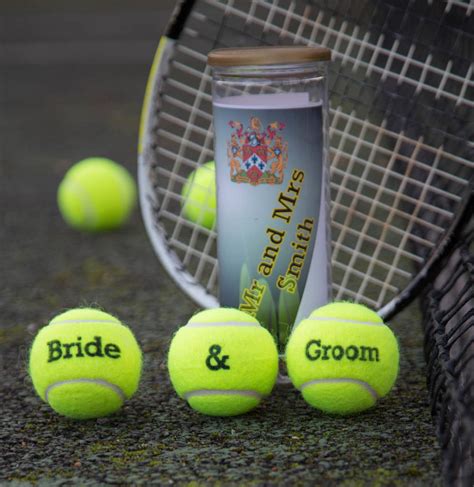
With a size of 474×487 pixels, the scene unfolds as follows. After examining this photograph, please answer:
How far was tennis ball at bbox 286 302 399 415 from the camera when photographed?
2.31 meters

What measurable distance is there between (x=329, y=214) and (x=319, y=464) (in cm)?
74

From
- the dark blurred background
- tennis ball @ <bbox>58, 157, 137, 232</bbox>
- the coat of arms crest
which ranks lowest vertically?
the dark blurred background

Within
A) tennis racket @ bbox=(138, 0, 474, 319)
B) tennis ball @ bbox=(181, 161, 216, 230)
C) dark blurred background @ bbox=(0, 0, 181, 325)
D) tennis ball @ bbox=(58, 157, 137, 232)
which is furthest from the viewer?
tennis ball @ bbox=(58, 157, 137, 232)

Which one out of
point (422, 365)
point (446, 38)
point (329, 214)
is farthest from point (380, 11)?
point (422, 365)

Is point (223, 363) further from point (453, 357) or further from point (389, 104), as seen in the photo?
point (389, 104)

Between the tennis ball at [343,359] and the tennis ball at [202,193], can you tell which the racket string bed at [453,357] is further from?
the tennis ball at [202,193]

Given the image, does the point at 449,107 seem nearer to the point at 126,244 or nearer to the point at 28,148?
the point at 126,244

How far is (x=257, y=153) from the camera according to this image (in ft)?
8.18

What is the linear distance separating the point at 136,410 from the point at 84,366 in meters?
0.22

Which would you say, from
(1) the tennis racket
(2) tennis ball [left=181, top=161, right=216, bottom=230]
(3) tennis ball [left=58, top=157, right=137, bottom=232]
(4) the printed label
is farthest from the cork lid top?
(3) tennis ball [left=58, top=157, right=137, bottom=232]

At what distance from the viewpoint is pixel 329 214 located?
8.64ft

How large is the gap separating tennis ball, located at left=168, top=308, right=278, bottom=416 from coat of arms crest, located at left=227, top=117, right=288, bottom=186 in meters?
0.34

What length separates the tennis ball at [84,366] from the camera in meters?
2.34

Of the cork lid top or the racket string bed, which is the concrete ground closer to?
the racket string bed
